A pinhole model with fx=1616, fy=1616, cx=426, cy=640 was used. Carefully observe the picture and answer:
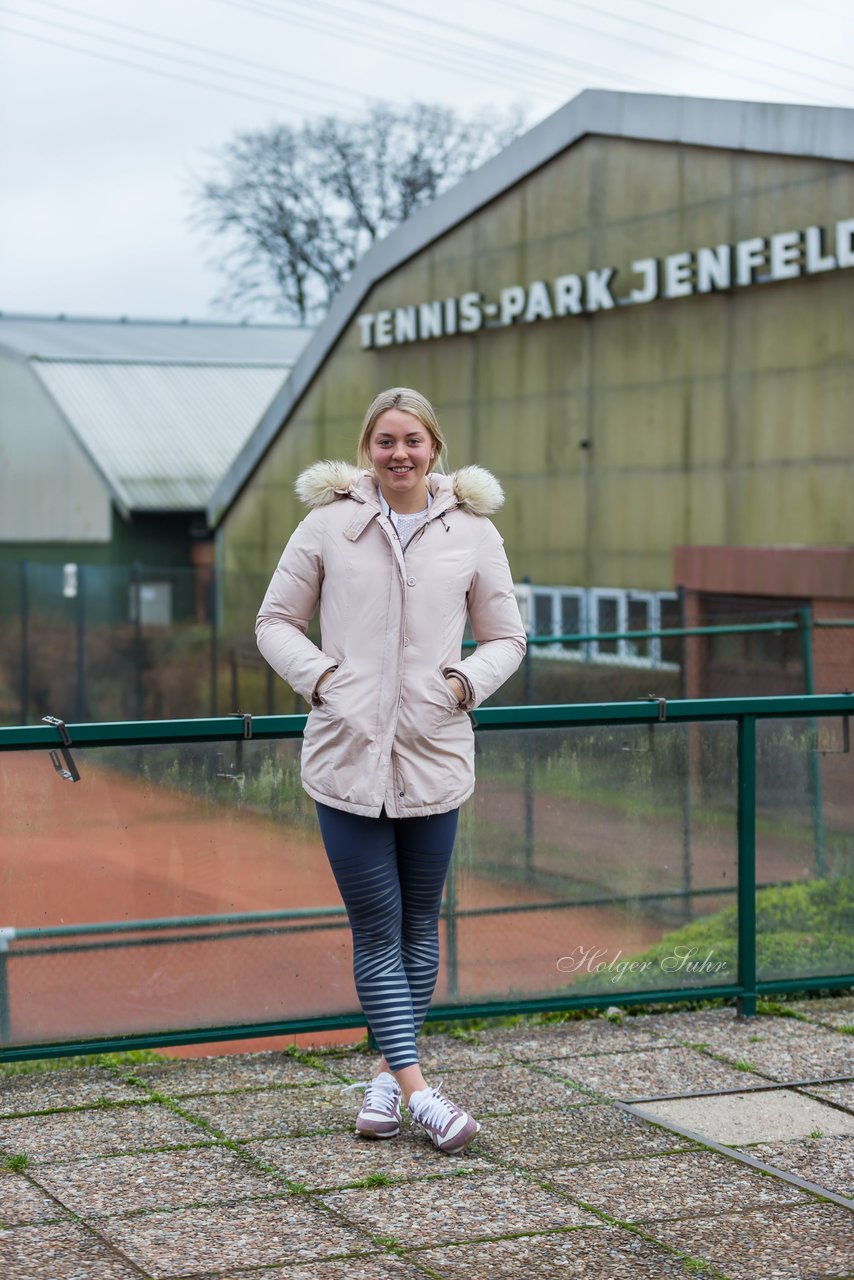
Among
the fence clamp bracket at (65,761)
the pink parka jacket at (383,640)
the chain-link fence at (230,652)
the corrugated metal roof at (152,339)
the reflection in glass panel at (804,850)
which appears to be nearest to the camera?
the pink parka jacket at (383,640)

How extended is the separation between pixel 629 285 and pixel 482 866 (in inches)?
627

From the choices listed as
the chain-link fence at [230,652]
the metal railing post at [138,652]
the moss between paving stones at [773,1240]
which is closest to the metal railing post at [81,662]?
the chain-link fence at [230,652]

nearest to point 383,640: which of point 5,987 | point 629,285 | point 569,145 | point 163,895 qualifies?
point 163,895

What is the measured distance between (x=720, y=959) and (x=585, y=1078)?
1.09 m

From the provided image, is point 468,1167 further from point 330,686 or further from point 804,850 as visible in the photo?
point 804,850

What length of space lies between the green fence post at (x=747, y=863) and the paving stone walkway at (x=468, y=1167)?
0.95 ft

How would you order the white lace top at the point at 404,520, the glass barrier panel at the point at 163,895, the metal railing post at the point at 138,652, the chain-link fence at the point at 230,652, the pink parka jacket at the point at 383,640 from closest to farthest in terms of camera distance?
1. the pink parka jacket at the point at 383,640
2. the white lace top at the point at 404,520
3. the glass barrier panel at the point at 163,895
4. the chain-link fence at the point at 230,652
5. the metal railing post at the point at 138,652

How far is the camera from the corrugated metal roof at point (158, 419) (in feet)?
131

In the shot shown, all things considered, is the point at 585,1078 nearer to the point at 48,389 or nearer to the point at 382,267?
the point at 382,267

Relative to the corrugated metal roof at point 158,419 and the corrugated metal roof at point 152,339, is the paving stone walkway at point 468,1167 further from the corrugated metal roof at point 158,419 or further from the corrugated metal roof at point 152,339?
the corrugated metal roof at point 152,339

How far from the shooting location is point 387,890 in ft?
14.9

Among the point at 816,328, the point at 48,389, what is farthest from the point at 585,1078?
the point at 48,389

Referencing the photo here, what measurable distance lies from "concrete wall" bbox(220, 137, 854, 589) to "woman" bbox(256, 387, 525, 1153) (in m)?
13.9

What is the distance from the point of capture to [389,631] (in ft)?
14.3
